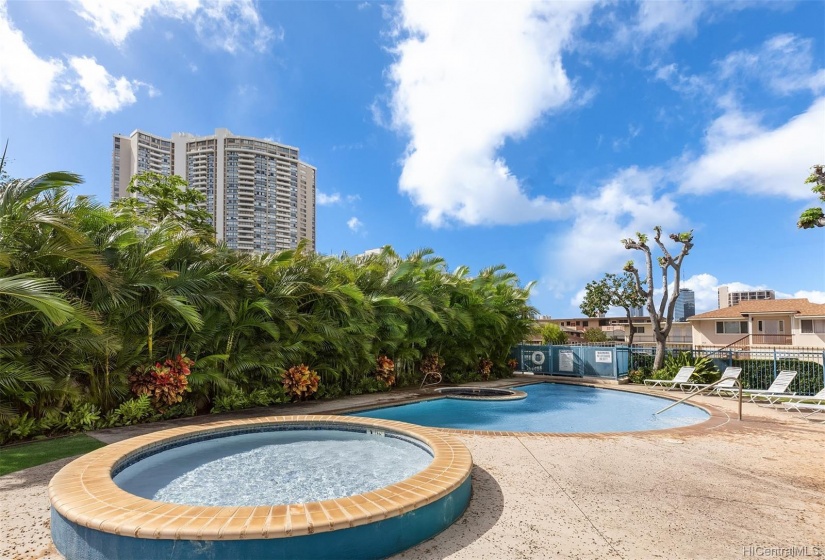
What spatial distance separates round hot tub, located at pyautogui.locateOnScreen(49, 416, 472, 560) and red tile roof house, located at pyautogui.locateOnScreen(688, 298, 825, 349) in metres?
30.0

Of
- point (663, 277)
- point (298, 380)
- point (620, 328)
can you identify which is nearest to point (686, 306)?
point (620, 328)

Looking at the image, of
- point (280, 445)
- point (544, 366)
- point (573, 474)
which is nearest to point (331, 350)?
point (280, 445)

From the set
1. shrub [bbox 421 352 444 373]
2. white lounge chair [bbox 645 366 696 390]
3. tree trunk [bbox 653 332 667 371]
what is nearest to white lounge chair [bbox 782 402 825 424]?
white lounge chair [bbox 645 366 696 390]

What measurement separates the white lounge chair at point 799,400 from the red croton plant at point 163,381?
13468mm

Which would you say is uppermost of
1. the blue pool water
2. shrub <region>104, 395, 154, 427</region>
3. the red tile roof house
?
the red tile roof house

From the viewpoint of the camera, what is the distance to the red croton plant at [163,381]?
781 cm

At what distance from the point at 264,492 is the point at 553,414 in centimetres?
833

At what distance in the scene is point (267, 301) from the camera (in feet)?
29.5

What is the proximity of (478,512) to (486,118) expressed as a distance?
10624 mm

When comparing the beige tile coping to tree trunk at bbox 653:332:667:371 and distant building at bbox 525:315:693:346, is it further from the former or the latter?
distant building at bbox 525:315:693:346

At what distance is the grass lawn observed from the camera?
17.6ft

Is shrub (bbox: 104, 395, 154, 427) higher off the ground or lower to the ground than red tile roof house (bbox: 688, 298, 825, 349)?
lower

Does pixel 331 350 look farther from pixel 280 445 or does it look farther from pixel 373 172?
pixel 373 172

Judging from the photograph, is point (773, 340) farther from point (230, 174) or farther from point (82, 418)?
point (230, 174)
